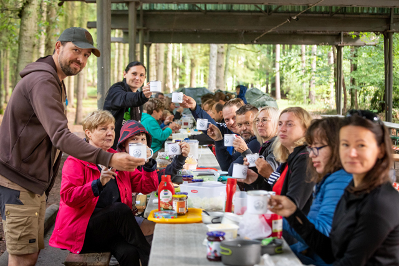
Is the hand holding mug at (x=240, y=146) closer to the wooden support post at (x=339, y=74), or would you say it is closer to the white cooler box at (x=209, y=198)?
the white cooler box at (x=209, y=198)

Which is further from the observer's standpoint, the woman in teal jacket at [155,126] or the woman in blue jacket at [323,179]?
the woman in teal jacket at [155,126]

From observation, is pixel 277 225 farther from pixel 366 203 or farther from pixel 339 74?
pixel 339 74

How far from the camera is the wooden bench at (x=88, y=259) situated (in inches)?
116

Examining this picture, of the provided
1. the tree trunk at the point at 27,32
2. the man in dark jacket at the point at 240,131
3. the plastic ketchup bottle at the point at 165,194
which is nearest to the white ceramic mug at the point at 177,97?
the man in dark jacket at the point at 240,131

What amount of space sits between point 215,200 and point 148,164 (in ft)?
3.11

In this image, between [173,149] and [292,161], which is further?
[173,149]

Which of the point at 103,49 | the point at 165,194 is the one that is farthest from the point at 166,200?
the point at 103,49

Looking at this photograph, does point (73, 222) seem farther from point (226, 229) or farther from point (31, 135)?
point (226, 229)

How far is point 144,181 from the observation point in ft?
12.0

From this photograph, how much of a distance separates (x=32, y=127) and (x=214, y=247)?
1694 millimetres

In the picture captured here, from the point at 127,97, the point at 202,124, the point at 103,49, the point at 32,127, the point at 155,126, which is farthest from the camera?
the point at 155,126

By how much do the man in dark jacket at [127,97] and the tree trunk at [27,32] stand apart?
4.37 metres

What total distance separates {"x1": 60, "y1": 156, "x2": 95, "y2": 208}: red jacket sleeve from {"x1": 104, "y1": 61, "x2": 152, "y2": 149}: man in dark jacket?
1.65m

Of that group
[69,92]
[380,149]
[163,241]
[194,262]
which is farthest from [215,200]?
[69,92]
